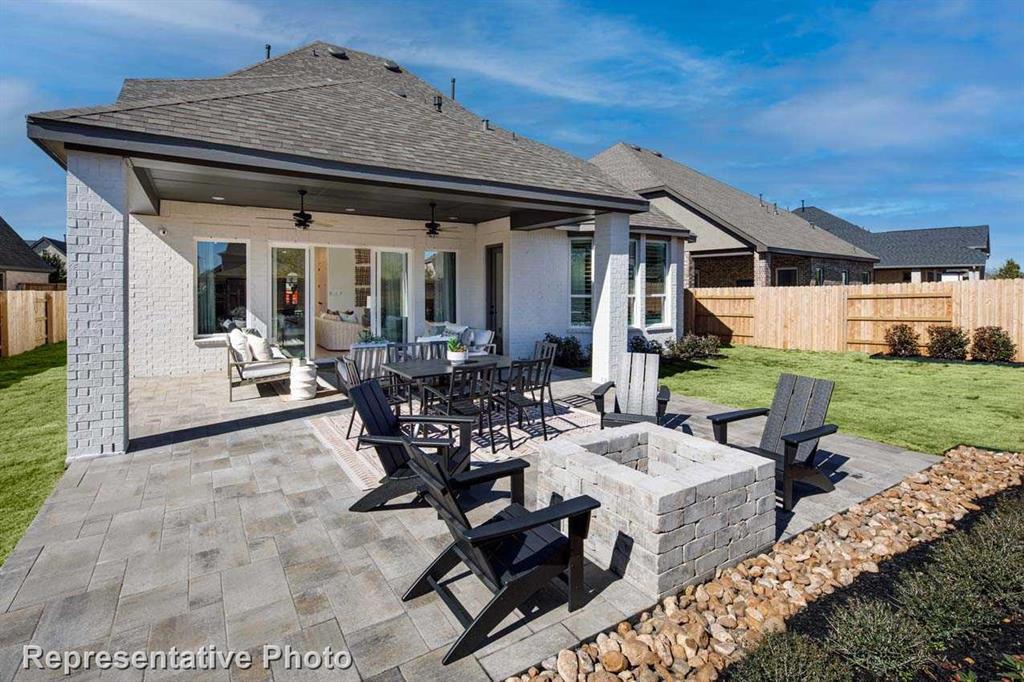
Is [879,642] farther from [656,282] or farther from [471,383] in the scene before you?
[656,282]

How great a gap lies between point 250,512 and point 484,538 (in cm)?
254

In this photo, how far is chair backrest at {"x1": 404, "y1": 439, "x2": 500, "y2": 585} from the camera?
98.6 inches

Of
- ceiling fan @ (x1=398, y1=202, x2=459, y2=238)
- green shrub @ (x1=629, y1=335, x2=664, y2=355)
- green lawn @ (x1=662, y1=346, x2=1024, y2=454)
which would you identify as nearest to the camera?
green lawn @ (x1=662, y1=346, x2=1024, y2=454)

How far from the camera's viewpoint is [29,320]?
1461 centimetres

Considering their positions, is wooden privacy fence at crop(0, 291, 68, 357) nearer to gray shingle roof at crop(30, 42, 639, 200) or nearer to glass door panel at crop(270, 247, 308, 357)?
glass door panel at crop(270, 247, 308, 357)

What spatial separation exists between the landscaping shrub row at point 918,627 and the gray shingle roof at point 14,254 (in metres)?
31.0

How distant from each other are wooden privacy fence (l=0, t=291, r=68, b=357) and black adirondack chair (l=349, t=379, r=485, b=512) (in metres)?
11.2

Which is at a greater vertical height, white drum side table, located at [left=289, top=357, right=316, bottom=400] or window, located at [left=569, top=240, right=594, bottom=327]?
window, located at [left=569, top=240, right=594, bottom=327]

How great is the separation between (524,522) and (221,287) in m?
10.2

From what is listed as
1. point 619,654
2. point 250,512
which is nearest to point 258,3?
point 250,512

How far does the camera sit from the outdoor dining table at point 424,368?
6020 millimetres

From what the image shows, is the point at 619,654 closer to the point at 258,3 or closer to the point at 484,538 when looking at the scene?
the point at 484,538

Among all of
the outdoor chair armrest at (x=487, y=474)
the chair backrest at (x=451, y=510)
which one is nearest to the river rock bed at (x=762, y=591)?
the chair backrest at (x=451, y=510)

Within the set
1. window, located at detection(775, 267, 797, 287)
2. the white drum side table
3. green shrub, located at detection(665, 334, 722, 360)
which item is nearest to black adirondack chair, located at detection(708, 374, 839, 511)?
the white drum side table
